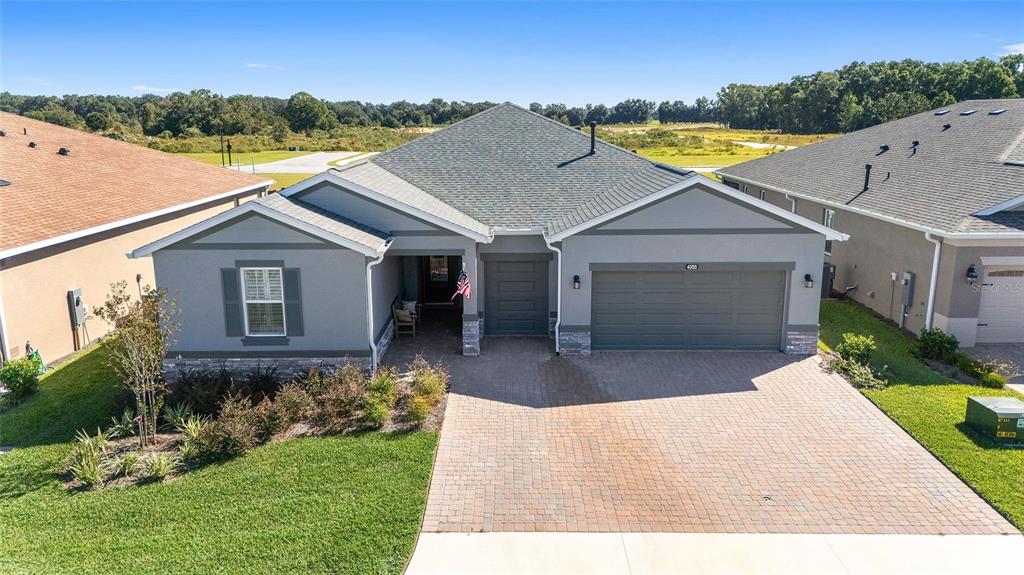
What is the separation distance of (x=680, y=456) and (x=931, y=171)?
1381 cm

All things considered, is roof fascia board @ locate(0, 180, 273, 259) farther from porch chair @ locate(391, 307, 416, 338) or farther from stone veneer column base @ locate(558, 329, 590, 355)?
stone veneer column base @ locate(558, 329, 590, 355)

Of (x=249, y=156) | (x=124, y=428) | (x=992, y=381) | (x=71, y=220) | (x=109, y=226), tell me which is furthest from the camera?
(x=249, y=156)

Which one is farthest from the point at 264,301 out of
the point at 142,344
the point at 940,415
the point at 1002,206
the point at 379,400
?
the point at 1002,206

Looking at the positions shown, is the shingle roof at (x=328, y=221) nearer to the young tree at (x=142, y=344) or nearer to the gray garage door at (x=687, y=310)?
the young tree at (x=142, y=344)

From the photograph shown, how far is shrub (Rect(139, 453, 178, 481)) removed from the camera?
9.09 m

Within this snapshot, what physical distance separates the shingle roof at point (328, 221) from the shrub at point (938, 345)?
11904 mm

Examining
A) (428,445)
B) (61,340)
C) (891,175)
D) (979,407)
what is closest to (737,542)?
(428,445)

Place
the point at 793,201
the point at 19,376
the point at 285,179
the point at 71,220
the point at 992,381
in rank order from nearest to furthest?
1. the point at 19,376
2. the point at 992,381
3. the point at 71,220
4. the point at 793,201
5. the point at 285,179

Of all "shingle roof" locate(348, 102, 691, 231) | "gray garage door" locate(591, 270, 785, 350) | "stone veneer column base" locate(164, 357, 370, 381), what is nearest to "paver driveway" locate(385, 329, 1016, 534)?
"gray garage door" locate(591, 270, 785, 350)

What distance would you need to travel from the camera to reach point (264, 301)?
41.5 feet

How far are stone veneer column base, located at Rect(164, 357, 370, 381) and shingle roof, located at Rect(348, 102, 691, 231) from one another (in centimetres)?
420

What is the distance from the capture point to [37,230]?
13.6 meters

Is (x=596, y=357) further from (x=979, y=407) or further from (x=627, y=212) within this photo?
(x=979, y=407)

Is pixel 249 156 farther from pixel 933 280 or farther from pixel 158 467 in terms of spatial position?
pixel 933 280
